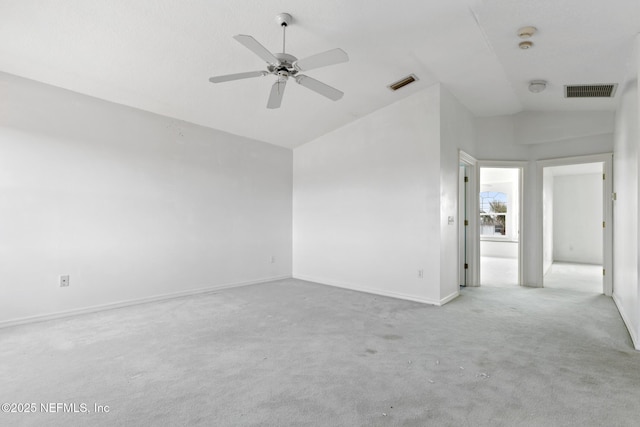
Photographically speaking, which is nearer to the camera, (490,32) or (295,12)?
(295,12)

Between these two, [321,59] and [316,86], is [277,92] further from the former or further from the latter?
[321,59]

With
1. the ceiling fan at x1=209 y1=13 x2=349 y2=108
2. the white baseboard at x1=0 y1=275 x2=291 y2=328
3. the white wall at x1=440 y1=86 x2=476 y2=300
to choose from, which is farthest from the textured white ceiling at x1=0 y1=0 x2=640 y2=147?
the white baseboard at x1=0 y1=275 x2=291 y2=328

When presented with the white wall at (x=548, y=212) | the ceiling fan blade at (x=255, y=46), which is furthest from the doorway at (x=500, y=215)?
the ceiling fan blade at (x=255, y=46)

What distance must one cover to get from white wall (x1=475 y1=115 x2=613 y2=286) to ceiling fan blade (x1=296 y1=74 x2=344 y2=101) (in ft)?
11.6

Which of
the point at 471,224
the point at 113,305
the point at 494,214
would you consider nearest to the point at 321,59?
the point at 113,305

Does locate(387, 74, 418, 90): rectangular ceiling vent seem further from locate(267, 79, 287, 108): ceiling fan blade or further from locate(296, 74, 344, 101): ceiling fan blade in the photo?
locate(267, 79, 287, 108): ceiling fan blade

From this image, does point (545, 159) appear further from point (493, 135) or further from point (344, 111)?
point (344, 111)

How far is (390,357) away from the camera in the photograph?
2.59 m

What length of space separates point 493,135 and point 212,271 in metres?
5.06

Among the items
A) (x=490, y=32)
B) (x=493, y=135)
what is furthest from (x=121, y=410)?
(x=493, y=135)

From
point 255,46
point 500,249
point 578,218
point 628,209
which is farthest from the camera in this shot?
point 500,249

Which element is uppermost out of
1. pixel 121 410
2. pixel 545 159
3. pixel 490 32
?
pixel 490 32

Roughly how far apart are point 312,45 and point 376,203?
2.43 metres

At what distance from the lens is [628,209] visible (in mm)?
3408
